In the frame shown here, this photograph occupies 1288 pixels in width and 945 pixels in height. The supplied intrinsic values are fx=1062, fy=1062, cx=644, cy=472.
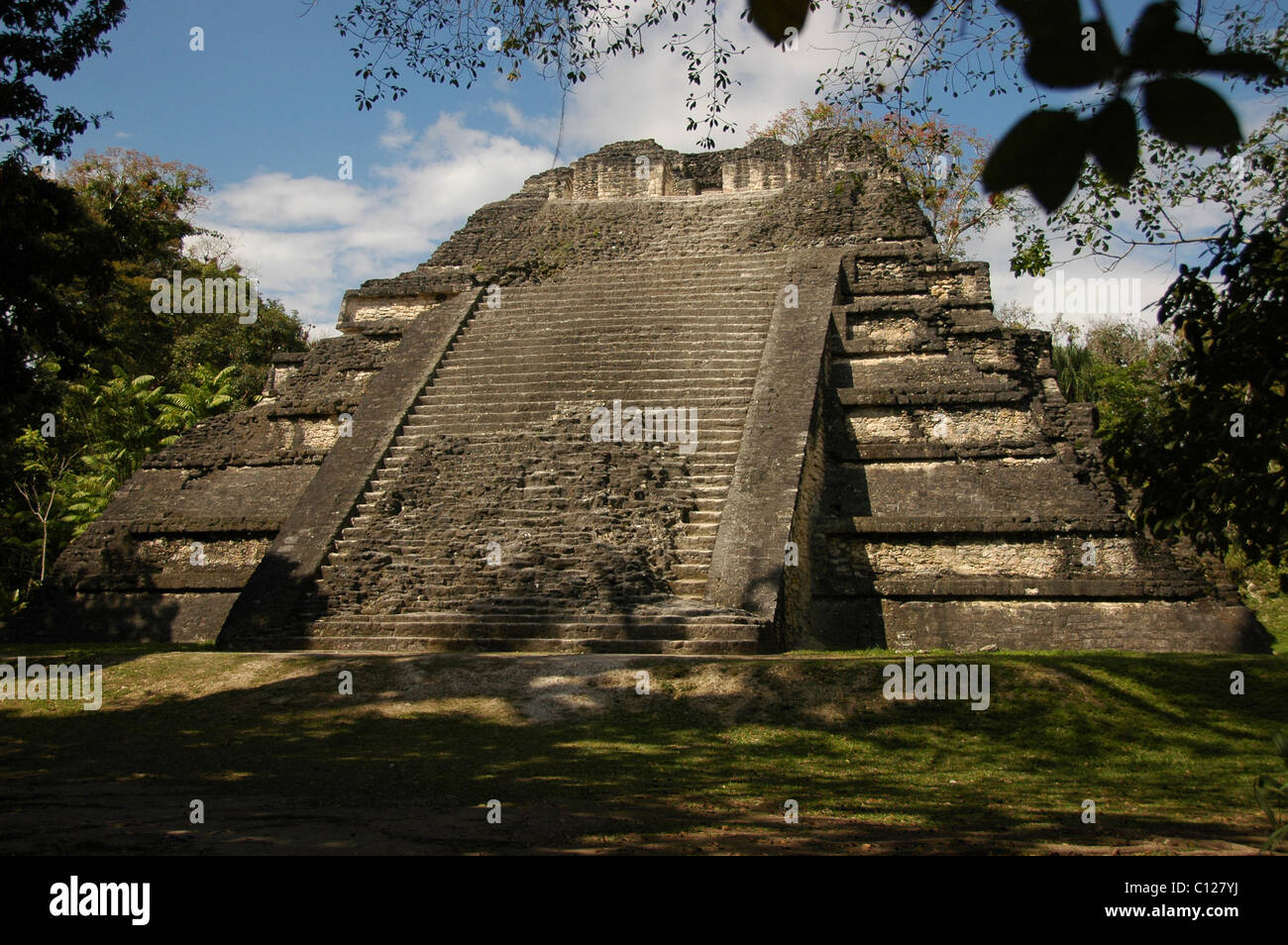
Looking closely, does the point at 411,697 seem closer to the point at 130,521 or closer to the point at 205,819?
the point at 205,819

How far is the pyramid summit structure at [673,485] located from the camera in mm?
10078

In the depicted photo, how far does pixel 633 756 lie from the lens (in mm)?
6305

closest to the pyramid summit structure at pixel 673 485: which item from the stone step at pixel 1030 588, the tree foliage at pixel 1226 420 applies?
the stone step at pixel 1030 588

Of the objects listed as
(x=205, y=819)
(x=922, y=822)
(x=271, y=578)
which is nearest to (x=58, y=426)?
(x=271, y=578)

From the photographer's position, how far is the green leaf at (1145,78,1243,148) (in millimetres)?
1444

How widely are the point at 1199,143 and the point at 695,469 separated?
9912mm

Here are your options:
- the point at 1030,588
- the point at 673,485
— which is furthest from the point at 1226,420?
the point at 673,485

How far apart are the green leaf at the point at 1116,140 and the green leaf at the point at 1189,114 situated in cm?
3

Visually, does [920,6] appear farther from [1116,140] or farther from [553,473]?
[553,473]

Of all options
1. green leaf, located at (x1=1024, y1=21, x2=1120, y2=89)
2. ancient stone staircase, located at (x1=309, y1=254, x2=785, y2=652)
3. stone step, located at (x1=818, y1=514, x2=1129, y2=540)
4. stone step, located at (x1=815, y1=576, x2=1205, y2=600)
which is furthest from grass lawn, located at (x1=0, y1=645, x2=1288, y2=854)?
green leaf, located at (x1=1024, y1=21, x2=1120, y2=89)

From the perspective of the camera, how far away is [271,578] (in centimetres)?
1070

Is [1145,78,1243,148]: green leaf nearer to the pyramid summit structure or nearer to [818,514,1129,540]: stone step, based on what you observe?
the pyramid summit structure

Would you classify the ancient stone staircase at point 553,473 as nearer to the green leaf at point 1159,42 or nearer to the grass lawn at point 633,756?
the grass lawn at point 633,756

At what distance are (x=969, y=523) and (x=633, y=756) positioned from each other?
583 centimetres
